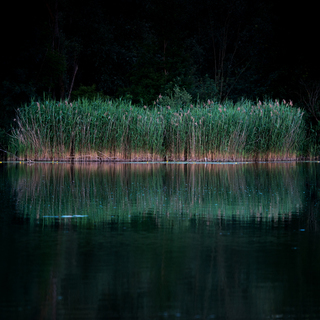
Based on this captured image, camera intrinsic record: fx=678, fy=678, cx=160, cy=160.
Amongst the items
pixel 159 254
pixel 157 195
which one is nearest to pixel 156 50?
pixel 157 195

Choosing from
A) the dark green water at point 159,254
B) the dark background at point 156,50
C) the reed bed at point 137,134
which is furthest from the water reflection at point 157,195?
the dark background at point 156,50

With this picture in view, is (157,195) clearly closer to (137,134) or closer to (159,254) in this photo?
(159,254)

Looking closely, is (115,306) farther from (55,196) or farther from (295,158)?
(295,158)

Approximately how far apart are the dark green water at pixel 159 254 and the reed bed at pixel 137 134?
10015 millimetres

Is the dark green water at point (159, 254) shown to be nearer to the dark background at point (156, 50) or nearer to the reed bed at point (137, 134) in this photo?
the reed bed at point (137, 134)

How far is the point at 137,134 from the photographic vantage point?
21.2 meters

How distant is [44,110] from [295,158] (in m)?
8.68

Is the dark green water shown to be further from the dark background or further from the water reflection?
the dark background

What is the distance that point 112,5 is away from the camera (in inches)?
1483

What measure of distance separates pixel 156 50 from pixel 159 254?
94.2 feet

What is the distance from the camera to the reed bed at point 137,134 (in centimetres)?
2105

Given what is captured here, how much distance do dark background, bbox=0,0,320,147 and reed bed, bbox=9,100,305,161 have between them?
8.18ft

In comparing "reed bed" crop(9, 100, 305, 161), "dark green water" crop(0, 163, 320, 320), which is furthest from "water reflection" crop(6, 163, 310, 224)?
"reed bed" crop(9, 100, 305, 161)

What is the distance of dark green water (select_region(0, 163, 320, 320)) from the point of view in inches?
163
